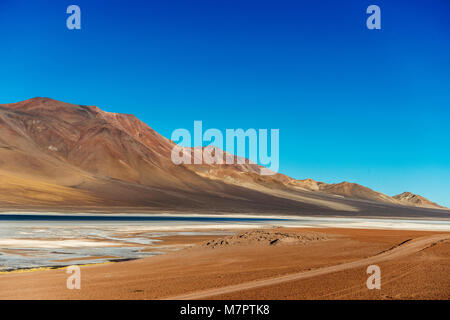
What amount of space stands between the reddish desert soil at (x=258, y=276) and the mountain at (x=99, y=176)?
3035 inches

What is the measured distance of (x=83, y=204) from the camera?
98625 millimetres

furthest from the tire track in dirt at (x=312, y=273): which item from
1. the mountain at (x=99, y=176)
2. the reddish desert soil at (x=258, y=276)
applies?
the mountain at (x=99, y=176)

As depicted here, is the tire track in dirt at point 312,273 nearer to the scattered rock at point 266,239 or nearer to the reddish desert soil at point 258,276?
the reddish desert soil at point 258,276

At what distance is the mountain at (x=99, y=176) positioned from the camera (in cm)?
10669

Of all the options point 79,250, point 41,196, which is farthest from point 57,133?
point 79,250

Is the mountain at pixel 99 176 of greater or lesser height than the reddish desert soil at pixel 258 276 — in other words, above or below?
above

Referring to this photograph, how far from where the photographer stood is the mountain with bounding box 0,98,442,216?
10669cm

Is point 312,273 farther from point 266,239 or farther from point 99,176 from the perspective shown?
point 99,176

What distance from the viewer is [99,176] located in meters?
139

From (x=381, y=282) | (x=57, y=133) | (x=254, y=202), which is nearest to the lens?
(x=381, y=282)
